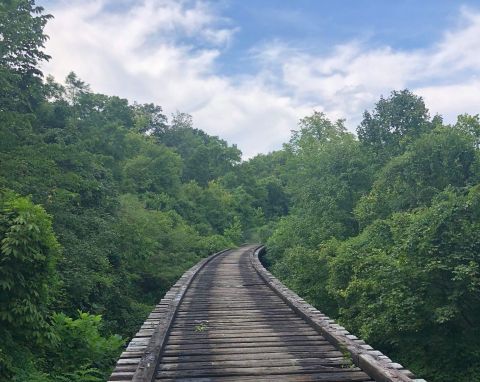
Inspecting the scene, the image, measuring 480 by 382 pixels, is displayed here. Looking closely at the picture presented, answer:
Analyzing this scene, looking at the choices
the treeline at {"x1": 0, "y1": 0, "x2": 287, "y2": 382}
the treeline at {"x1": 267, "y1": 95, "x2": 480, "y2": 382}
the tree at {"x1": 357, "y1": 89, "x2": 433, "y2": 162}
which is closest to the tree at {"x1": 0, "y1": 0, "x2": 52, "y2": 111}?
the treeline at {"x1": 0, "y1": 0, "x2": 287, "y2": 382}

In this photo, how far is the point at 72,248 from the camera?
1350 cm

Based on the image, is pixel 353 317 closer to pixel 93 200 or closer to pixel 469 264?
pixel 469 264

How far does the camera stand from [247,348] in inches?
252

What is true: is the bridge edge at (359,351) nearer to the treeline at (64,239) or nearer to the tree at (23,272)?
the treeline at (64,239)

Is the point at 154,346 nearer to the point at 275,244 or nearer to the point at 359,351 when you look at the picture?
the point at 359,351

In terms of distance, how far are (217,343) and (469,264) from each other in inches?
309

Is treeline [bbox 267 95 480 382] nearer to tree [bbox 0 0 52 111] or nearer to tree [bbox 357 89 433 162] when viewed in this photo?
tree [bbox 357 89 433 162]

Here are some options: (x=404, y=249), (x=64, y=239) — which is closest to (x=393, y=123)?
(x=404, y=249)

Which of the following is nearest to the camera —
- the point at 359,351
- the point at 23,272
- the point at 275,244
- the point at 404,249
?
the point at 359,351

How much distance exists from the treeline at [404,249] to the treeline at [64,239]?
665cm

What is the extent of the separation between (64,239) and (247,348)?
884cm

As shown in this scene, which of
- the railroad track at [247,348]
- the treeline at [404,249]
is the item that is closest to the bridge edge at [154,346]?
the railroad track at [247,348]

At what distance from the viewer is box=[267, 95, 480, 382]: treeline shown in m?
12.1

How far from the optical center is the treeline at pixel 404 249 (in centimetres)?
1215
